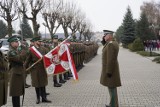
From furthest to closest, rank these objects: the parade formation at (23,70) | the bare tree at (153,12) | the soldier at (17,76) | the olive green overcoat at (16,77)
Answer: the bare tree at (153,12) < the olive green overcoat at (16,77) < the soldier at (17,76) < the parade formation at (23,70)

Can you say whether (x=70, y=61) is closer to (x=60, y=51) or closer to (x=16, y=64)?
(x=60, y=51)

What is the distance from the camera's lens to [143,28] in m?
54.6

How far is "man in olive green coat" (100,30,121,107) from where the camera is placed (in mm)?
7543

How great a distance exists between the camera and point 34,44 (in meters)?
9.23

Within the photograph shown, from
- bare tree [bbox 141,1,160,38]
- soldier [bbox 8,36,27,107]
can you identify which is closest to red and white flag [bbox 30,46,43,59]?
soldier [bbox 8,36,27,107]

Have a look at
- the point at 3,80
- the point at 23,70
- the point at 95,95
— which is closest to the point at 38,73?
the point at 23,70

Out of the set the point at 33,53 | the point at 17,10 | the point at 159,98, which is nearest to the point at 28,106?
the point at 33,53

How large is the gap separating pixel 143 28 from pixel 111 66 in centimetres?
4824

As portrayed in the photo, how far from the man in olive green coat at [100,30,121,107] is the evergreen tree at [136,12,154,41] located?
47.8m

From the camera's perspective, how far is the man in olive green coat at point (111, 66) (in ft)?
24.7

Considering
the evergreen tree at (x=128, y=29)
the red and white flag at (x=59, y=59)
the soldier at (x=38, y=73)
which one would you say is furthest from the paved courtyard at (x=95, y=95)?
the evergreen tree at (x=128, y=29)

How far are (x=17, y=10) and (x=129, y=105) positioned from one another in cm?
1737

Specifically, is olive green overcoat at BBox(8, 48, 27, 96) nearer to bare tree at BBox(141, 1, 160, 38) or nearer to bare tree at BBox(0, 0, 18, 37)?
bare tree at BBox(0, 0, 18, 37)

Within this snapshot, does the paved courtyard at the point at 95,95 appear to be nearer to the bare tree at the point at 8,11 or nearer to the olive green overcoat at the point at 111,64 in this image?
the olive green overcoat at the point at 111,64
